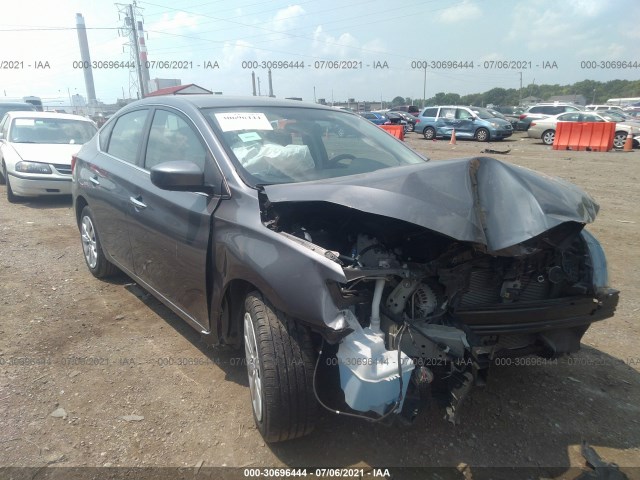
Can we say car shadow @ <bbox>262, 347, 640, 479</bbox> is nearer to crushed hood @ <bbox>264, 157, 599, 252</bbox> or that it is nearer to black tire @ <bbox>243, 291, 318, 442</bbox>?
black tire @ <bbox>243, 291, 318, 442</bbox>

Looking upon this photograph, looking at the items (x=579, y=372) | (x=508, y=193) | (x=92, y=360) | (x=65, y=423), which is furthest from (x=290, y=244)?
(x=579, y=372)

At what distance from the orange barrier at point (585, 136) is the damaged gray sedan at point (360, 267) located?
1575 cm

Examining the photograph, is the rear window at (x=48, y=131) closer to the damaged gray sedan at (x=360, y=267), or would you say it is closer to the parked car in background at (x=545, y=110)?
the damaged gray sedan at (x=360, y=267)

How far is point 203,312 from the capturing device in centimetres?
284

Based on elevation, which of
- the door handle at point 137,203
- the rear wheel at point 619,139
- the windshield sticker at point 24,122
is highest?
the windshield sticker at point 24,122

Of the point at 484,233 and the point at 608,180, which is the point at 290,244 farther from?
the point at 608,180

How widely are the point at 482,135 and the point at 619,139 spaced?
547 centimetres

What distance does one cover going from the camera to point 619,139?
16.6m

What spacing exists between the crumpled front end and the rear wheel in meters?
16.8

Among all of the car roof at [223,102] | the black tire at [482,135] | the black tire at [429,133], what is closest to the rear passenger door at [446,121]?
the black tire at [429,133]

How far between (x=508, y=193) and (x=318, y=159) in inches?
52.0

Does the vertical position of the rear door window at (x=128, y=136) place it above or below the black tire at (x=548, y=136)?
above

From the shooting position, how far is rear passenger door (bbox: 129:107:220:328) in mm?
2771

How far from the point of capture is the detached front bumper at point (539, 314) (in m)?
2.29
